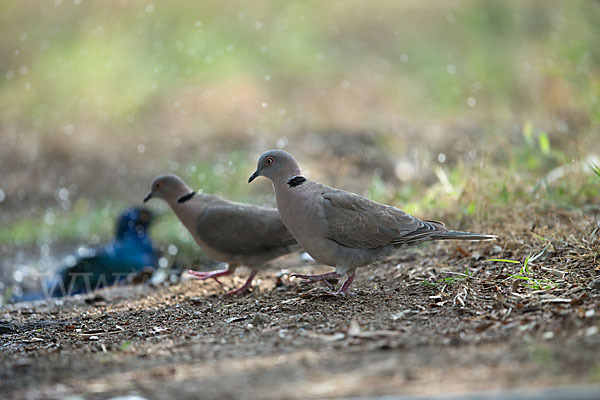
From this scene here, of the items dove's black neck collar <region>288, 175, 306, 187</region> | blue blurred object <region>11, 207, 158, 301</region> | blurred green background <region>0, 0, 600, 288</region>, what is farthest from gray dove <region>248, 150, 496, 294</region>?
blue blurred object <region>11, 207, 158, 301</region>

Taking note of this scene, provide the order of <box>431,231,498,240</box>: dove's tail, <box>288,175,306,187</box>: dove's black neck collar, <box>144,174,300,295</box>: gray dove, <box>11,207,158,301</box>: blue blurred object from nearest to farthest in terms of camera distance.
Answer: <box>431,231,498,240</box>: dove's tail
<box>288,175,306,187</box>: dove's black neck collar
<box>144,174,300,295</box>: gray dove
<box>11,207,158,301</box>: blue blurred object

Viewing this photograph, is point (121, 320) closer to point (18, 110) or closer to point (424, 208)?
point (424, 208)

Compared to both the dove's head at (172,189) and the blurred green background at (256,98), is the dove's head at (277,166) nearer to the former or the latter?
the dove's head at (172,189)

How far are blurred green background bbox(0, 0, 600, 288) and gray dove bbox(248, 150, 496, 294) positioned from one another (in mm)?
1714

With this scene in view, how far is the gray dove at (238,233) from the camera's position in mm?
4488

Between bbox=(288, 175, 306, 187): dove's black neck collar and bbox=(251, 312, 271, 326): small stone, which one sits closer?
bbox=(251, 312, 271, 326): small stone

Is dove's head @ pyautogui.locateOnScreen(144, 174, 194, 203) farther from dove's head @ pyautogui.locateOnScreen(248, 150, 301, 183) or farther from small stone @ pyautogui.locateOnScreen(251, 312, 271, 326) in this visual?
small stone @ pyautogui.locateOnScreen(251, 312, 271, 326)

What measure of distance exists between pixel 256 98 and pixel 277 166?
644cm

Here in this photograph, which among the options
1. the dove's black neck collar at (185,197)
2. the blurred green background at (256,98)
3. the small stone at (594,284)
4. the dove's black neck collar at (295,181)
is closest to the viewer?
the small stone at (594,284)

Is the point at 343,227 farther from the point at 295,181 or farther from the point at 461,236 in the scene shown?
the point at 461,236

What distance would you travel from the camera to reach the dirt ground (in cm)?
230

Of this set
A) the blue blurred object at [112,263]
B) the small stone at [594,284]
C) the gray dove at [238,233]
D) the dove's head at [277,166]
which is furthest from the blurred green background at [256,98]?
the small stone at [594,284]

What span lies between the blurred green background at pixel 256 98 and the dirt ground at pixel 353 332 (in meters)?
1.53

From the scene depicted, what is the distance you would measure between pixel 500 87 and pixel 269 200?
168 inches
